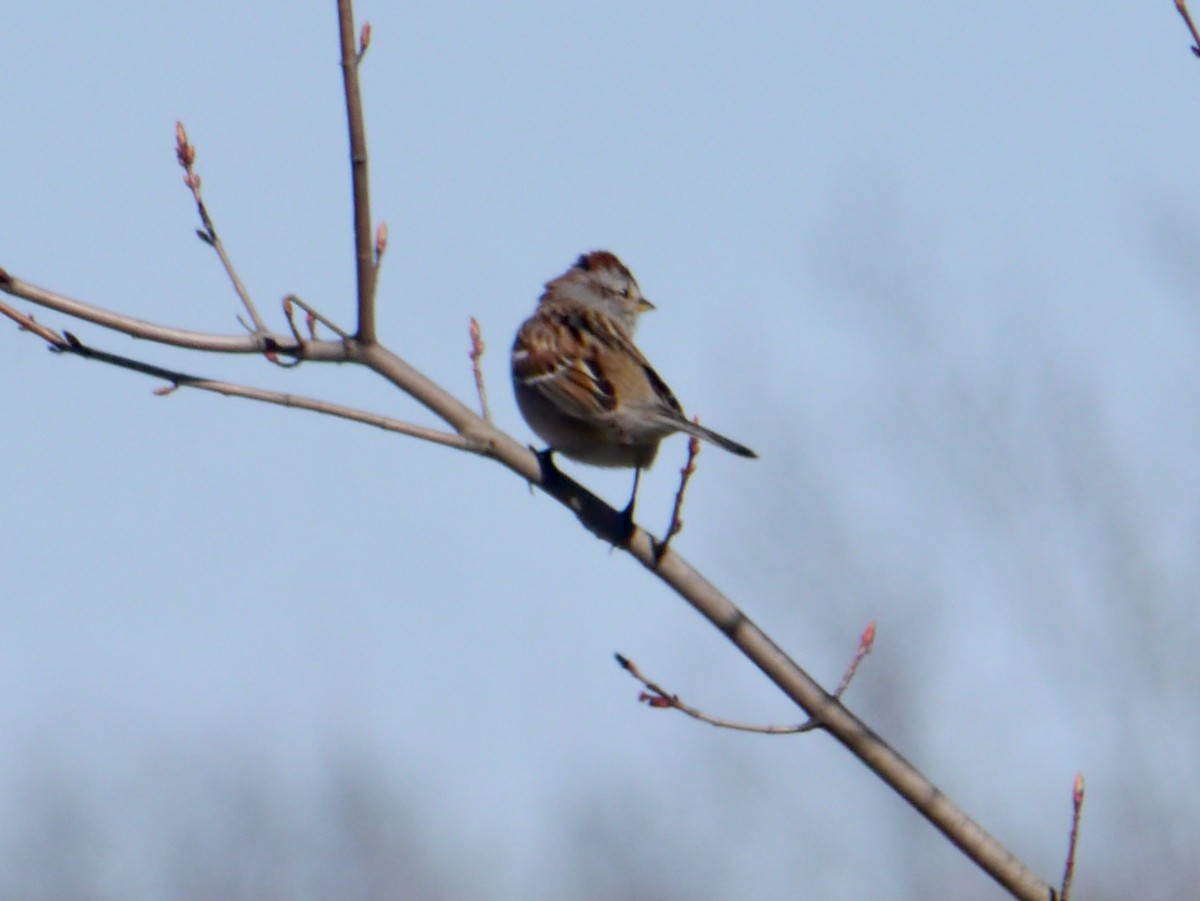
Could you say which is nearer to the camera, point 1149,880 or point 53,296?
point 53,296

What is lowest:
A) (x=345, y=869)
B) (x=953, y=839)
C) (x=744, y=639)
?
(x=345, y=869)

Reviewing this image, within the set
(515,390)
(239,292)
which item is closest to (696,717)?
(239,292)

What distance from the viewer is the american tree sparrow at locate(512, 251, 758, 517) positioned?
5629 mm

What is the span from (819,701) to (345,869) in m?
27.2

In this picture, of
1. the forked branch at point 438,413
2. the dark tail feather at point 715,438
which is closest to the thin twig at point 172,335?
the forked branch at point 438,413

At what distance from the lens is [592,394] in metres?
5.76

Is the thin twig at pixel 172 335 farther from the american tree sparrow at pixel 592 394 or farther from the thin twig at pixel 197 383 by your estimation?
the american tree sparrow at pixel 592 394

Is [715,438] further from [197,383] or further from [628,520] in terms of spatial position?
[197,383]

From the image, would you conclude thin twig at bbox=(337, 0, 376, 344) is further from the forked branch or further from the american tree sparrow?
the american tree sparrow

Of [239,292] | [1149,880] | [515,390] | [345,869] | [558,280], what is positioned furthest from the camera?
[345,869]

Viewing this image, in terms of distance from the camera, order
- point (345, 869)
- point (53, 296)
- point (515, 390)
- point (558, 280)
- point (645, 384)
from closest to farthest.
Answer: point (53, 296) → point (645, 384) → point (515, 390) → point (558, 280) → point (345, 869)

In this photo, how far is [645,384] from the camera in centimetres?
588

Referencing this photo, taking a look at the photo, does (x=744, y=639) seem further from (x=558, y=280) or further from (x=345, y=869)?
(x=345, y=869)

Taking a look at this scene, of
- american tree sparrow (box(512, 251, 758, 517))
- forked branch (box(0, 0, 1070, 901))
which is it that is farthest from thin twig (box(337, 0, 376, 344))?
american tree sparrow (box(512, 251, 758, 517))
